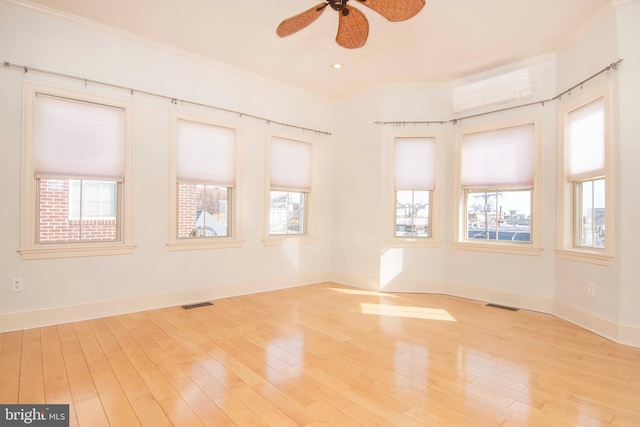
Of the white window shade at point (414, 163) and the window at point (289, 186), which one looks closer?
the white window shade at point (414, 163)

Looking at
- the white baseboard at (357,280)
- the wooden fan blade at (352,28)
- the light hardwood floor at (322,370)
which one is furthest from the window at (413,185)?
the wooden fan blade at (352,28)

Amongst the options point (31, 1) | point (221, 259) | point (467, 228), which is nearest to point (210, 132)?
point (221, 259)

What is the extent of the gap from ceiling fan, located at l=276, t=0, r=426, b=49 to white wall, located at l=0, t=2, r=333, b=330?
77.1 inches

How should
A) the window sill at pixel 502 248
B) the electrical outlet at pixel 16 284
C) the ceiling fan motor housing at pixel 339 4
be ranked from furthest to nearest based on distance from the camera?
the window sill at pixel 502 248, the electrical outlet at pixel 16 284, the ceiling fan motor housing at pixel 339 4

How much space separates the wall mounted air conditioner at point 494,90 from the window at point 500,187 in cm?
36

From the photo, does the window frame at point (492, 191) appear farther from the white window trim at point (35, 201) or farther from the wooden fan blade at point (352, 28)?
the white window trim at point (35, 201)

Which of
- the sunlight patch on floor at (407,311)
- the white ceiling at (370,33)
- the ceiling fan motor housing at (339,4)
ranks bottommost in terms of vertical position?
the sunlight patch on floor at (407,311)

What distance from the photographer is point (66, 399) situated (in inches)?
82.2

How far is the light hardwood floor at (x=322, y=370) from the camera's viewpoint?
1995mm

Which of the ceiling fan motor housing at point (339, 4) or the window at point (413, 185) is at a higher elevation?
the ceiling fan motor housing at point (339, 4)

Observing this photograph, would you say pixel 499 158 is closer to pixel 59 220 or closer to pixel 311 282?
pixel 311 282

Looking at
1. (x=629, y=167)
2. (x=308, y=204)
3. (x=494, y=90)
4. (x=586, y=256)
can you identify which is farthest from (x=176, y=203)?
(x=629, y=167)

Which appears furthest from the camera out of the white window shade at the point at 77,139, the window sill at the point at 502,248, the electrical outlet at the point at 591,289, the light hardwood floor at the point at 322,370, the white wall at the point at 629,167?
the window sill at the point at 502,248

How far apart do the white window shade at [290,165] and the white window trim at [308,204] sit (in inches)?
2.9
